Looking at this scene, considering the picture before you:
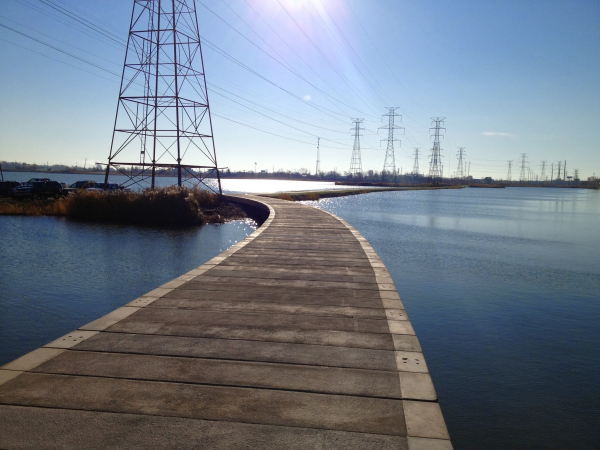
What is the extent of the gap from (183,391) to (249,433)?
2.79 feet

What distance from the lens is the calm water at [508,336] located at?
19.7 ft

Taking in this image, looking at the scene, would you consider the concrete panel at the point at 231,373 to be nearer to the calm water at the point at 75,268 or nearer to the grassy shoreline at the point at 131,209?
the calm water at the point at 75,268

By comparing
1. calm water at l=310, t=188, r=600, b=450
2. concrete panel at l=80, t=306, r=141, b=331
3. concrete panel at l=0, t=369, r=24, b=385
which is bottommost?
calm water at l=310, t=188, r=600, b=450

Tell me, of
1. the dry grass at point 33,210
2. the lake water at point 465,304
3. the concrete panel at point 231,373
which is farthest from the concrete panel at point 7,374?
the dry grass at point 33,210

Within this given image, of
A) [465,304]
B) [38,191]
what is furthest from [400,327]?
[38,191]

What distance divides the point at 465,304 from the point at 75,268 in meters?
11.0

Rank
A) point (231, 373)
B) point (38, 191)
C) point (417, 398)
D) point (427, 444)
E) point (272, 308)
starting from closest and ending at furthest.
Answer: point (427, 444)
point (417, 398)
point (231, 373)
point (272, 308)
point (38, 191)

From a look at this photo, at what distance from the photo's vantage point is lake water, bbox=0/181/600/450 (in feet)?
20.7

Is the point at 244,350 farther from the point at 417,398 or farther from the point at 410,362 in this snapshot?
the point at 417,398

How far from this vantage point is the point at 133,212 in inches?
1089

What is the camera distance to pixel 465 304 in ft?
37.3

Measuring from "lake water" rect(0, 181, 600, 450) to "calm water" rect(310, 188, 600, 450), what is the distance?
0.03 m

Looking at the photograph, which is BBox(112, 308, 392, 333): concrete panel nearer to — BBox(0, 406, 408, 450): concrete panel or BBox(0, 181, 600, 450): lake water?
BBox(0, 181, 600, 450): lake water

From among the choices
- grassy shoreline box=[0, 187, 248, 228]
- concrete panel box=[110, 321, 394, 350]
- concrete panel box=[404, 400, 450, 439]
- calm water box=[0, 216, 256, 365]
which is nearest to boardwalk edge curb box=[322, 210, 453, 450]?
concrete panel box=[404, 400, 450, 439]
